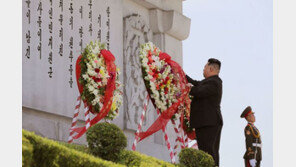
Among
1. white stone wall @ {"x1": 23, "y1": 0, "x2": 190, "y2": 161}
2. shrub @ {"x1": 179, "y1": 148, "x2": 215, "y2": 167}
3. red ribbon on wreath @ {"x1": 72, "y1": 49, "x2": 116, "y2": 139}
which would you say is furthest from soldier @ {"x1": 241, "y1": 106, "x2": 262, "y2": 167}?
red ribbon on wreath @ {"x1": 72, "y1": 49, "x2": 116, "y2": 139}

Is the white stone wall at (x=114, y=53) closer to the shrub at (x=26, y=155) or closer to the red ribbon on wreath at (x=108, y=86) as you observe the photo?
the red ribbon on wreath at (x=108, y=86)

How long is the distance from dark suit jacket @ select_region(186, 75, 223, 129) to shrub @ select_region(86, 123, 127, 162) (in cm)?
168

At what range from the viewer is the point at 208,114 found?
8484 millimetres

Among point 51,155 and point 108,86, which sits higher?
point 108,86

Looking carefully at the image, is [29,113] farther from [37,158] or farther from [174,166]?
[37,158]

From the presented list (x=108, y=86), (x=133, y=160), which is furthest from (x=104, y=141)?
(x=108, y=86)

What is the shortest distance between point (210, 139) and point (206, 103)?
0.55m

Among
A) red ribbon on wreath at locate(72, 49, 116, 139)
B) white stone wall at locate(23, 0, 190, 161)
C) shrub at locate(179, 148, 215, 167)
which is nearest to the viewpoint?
shrub at locate(179, 148, 215, 167)

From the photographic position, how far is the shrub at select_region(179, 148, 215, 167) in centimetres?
775

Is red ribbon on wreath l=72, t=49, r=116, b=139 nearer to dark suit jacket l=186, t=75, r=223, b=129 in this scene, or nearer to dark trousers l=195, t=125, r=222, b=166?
dark suit jacket l=186, t=75, r=223, b=129

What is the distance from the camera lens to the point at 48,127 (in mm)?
9141

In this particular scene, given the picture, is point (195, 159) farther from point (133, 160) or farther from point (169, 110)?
point (169, 110)

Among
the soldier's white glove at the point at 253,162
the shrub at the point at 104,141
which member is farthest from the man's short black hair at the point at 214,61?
the shrub at the point at 104,141

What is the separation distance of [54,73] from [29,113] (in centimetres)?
89
